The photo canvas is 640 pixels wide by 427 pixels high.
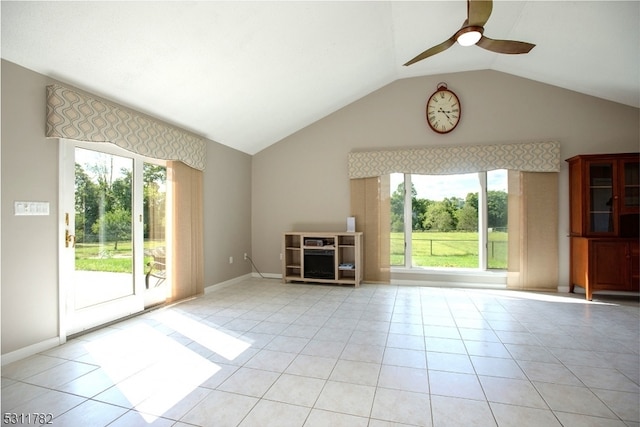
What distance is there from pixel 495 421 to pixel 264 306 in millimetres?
2767

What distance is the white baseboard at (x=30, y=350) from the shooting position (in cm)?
231

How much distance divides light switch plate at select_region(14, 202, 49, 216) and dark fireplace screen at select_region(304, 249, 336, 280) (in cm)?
339

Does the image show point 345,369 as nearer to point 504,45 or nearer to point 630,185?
point 504,45

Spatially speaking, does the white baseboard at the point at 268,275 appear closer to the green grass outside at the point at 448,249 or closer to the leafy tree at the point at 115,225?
the green grass outside at the point at 448,249

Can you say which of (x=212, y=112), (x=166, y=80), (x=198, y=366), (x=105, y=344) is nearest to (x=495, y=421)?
(x=198, y=366)

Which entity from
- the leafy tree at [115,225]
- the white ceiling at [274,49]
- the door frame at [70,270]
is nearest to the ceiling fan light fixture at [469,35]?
the white ceiling at [274,49]

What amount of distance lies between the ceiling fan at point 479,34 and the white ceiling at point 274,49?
80 centimetres

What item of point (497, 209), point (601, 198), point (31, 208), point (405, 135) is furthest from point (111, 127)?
point (601, 198)

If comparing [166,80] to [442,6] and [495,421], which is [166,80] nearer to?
[442,6]

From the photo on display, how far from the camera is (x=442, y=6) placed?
328cm

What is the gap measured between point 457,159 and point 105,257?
4.93 m

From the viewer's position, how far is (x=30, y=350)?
2461 mm

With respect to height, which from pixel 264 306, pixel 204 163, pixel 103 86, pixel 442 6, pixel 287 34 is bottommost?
pixel 264 306

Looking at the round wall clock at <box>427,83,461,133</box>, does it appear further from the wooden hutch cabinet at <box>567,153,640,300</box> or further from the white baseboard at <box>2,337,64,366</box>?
the white baseboard at <box>2,337,64,366</box>
